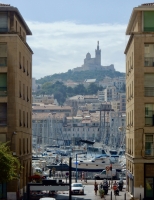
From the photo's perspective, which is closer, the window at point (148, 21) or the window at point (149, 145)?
the window at point (149, 145)

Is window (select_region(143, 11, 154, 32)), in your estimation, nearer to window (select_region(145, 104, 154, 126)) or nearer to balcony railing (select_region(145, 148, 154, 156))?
window (select_region(145, 104, 154, 126))

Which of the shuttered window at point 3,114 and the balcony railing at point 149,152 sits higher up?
the shuttered window at point 3,114

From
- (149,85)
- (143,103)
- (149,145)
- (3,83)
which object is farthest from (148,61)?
(3,83)

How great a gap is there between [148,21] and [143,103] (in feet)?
25.9

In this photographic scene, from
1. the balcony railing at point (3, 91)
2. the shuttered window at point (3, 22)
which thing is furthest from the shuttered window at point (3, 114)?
the shuttered window at point (3, 22)

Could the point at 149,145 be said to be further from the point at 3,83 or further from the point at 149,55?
the point at 3,83

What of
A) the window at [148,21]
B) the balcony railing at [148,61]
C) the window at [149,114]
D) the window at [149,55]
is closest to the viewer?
the window at [149,114]

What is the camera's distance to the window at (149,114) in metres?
65.4

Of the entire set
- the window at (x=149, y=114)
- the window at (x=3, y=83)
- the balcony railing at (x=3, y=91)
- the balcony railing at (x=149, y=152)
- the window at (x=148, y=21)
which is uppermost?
the window at (x=148, y=21)

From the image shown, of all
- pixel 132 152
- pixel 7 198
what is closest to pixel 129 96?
pixel 132 152

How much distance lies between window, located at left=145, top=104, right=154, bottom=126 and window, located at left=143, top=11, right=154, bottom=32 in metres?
7.30

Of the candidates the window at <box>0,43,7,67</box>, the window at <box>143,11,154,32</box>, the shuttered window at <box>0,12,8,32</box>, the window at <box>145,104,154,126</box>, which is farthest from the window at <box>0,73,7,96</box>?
the window at <box>143,11,154,32</box>

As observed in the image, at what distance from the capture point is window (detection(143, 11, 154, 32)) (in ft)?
217

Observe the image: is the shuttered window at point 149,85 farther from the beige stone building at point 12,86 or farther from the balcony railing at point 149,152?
the beige stone building at point 12,86
